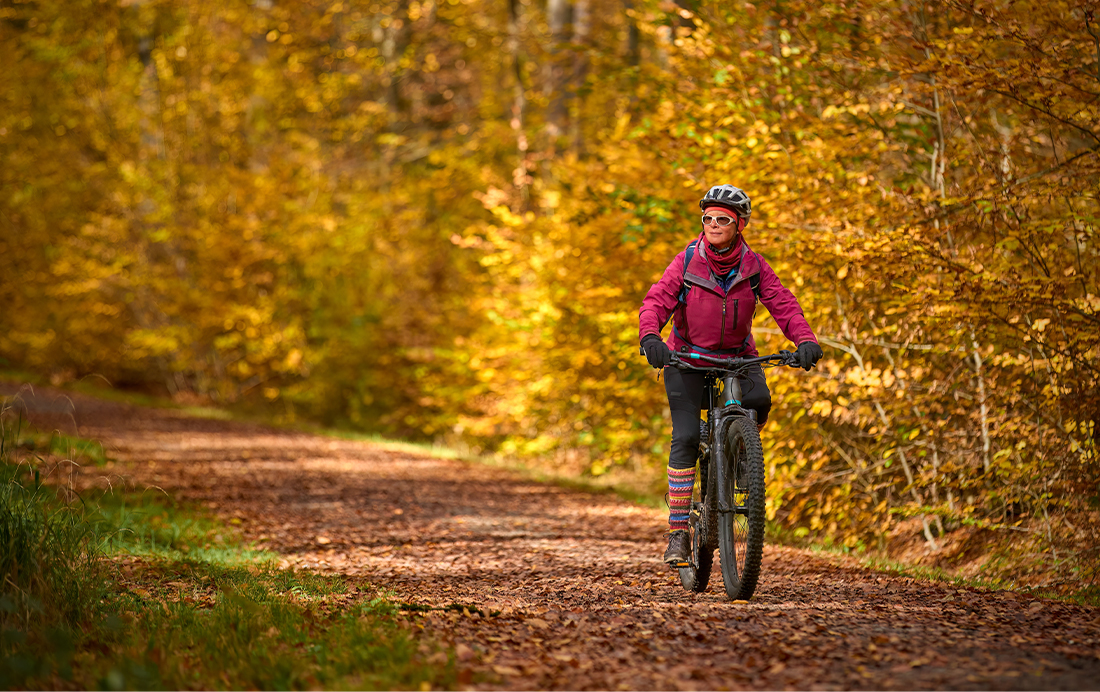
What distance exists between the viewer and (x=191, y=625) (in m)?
4.50

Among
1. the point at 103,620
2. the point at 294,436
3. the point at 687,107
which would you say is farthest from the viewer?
the point at 294,436

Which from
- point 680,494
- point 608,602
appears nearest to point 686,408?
point 680,494

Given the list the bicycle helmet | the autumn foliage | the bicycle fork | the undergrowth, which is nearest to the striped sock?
the bicycle fork

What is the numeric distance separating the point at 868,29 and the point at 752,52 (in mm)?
955

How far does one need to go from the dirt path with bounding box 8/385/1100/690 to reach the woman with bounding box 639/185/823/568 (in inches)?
36.7

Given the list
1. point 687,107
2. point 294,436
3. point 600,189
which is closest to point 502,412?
point 294,436

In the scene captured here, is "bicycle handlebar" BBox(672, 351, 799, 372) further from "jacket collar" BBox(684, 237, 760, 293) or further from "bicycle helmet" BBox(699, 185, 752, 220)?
"bicycle helmet" BBox(699, 185, 752, 220)

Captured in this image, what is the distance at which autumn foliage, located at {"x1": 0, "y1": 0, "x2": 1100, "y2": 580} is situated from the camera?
6586 mm

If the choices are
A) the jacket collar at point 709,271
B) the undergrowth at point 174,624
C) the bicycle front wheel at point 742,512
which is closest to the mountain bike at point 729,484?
the bicycle front wheel at point 742,512

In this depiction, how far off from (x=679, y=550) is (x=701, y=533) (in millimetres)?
192

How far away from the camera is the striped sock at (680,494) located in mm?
5660

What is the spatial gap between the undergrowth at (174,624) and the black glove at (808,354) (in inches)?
92.0

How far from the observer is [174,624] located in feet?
14.9

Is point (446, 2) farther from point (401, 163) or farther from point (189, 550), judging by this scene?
point (189, 550)
